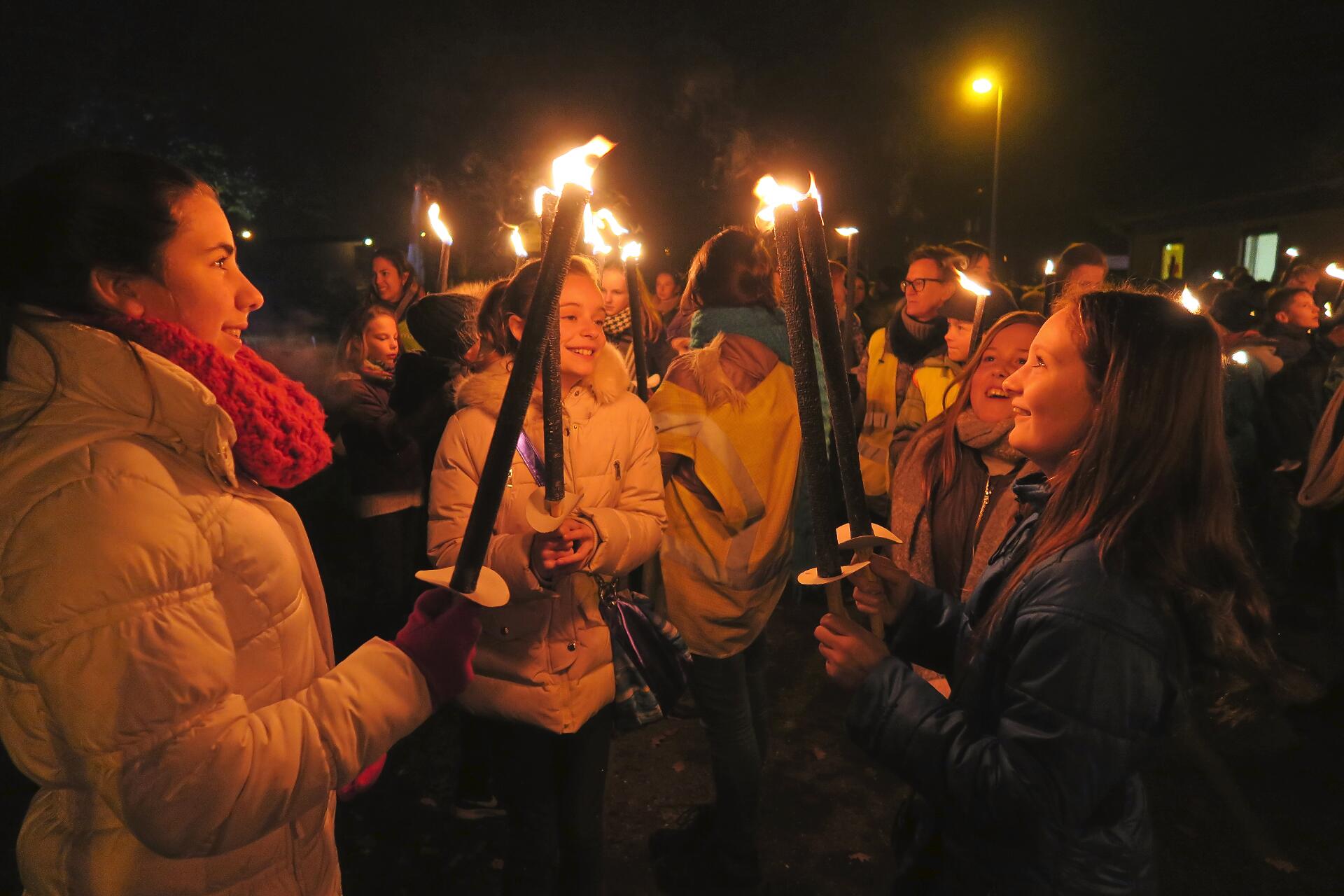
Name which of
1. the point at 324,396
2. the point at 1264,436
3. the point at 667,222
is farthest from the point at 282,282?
the point at 1264,436

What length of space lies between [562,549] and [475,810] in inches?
Answer: 92.2

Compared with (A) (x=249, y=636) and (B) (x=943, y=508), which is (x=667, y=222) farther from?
(A) (x=249, y=636)

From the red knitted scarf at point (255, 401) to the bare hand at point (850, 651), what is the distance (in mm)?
1224

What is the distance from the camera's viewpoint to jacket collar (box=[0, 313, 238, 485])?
1368 millimetres

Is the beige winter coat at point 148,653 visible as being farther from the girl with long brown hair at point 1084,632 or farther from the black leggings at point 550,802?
the girl with long brown hair at point 1084,632

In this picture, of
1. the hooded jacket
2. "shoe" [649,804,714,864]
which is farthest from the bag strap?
the hooded jacket

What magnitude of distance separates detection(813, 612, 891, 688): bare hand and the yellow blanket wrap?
1491 mm

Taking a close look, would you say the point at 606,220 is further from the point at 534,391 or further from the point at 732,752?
the point at 732,752

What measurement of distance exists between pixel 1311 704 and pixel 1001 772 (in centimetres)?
499

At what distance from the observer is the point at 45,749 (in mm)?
1386

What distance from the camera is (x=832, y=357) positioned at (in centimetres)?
164

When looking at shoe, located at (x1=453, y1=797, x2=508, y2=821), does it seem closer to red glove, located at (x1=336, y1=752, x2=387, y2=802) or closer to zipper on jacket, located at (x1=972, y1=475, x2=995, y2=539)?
red glove, located at (x1=336, y1=752, x2=387, y2=802)

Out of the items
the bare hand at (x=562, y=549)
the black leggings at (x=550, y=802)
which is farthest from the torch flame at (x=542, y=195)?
the black leggings at (x=550, y=802)

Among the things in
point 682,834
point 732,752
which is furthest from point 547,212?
point 682,834
